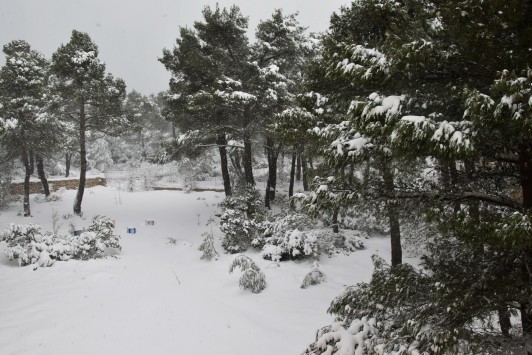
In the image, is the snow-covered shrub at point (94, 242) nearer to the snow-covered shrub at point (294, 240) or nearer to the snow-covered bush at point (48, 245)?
the snow-covered bush at point (48, 245)

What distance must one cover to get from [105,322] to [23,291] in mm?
3675

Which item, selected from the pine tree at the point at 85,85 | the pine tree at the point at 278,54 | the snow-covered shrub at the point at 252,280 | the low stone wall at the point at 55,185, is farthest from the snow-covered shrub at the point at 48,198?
the snow-covered shrub at the point at 252,280

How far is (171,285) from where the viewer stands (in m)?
11.3

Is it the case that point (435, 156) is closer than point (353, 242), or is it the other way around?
point (435, 156)

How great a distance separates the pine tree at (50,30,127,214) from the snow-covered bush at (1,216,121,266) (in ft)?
22.1

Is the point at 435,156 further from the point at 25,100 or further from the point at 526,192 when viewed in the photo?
the point at 25,100

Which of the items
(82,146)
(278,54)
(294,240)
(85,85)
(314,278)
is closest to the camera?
(314,278)

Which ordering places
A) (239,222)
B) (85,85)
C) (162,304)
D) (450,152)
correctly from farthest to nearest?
(85,85) → (239,222) → (162,304) → (450,152)

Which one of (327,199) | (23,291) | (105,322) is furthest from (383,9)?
(23,291)

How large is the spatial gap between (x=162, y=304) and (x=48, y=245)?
6.37 meters

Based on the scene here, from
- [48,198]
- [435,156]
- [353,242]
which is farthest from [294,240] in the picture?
[48,198]

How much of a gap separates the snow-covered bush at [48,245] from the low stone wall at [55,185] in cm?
1320

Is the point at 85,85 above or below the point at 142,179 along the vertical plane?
above

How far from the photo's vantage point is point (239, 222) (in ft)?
47.7
